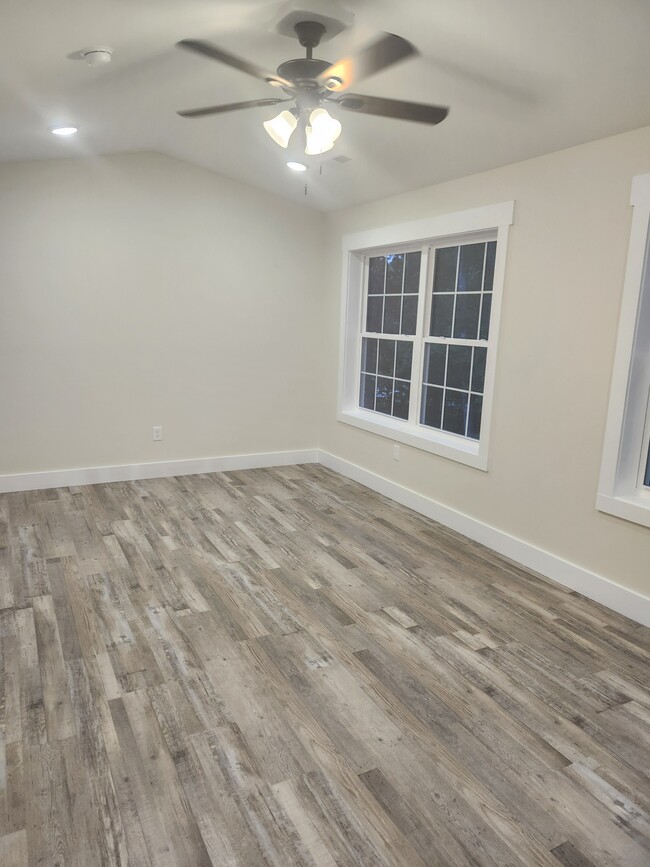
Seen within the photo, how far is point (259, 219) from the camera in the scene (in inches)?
206

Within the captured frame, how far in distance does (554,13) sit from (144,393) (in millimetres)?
3948

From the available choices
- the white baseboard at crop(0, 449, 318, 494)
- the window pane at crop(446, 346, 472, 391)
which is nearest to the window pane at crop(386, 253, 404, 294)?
the window pane at crop(446, 346, 472, 391)

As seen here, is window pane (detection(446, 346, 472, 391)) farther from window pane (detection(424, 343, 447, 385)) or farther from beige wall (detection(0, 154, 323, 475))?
beige wall (detection(0, 154, 323, 475))

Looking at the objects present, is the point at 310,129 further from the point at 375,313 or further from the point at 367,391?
the point at 367,391

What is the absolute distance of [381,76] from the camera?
2.74 meters

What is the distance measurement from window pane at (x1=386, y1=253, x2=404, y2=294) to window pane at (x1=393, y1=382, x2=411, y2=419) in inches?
31.0

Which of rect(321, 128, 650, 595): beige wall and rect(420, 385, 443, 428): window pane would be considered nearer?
rect(321, 128, 650, 595): beige wall

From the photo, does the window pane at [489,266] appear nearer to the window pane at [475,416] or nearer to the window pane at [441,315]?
the window pane at [441,315]

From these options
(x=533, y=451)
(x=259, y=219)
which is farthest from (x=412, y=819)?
(x=259, y=219)

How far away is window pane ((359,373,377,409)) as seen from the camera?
17.4 ft

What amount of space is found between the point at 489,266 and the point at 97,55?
100.0 inches

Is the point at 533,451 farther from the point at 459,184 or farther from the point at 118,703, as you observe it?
the point at 118,703

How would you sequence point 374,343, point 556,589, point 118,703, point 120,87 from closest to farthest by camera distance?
point 118,703, point 120,87, point 556,589, point 374,343

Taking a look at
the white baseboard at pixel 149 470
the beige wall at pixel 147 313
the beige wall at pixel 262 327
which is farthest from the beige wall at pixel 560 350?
the white baseboard at pixel 149 470
